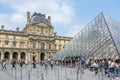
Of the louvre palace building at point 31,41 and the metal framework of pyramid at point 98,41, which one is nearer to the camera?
the metal framework of pyramid at point 98,41

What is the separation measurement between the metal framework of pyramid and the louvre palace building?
2873cm

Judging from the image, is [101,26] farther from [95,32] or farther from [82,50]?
[82,50]

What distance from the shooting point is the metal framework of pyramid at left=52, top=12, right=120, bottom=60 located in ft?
53.7

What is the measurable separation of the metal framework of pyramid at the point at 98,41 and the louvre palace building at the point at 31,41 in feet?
94.2

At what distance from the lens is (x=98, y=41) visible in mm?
18578

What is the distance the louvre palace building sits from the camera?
49.2m

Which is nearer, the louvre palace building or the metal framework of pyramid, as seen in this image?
the metal framework of pyramid

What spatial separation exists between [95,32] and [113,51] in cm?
509

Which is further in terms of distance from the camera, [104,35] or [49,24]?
[49,24]

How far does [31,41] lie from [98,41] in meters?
35.1

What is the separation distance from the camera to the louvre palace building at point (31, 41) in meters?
49.2

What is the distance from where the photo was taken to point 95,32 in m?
20.7

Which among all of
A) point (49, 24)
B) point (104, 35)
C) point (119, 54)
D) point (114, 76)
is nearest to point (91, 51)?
point (104, 35)

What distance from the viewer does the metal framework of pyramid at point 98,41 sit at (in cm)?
1638
